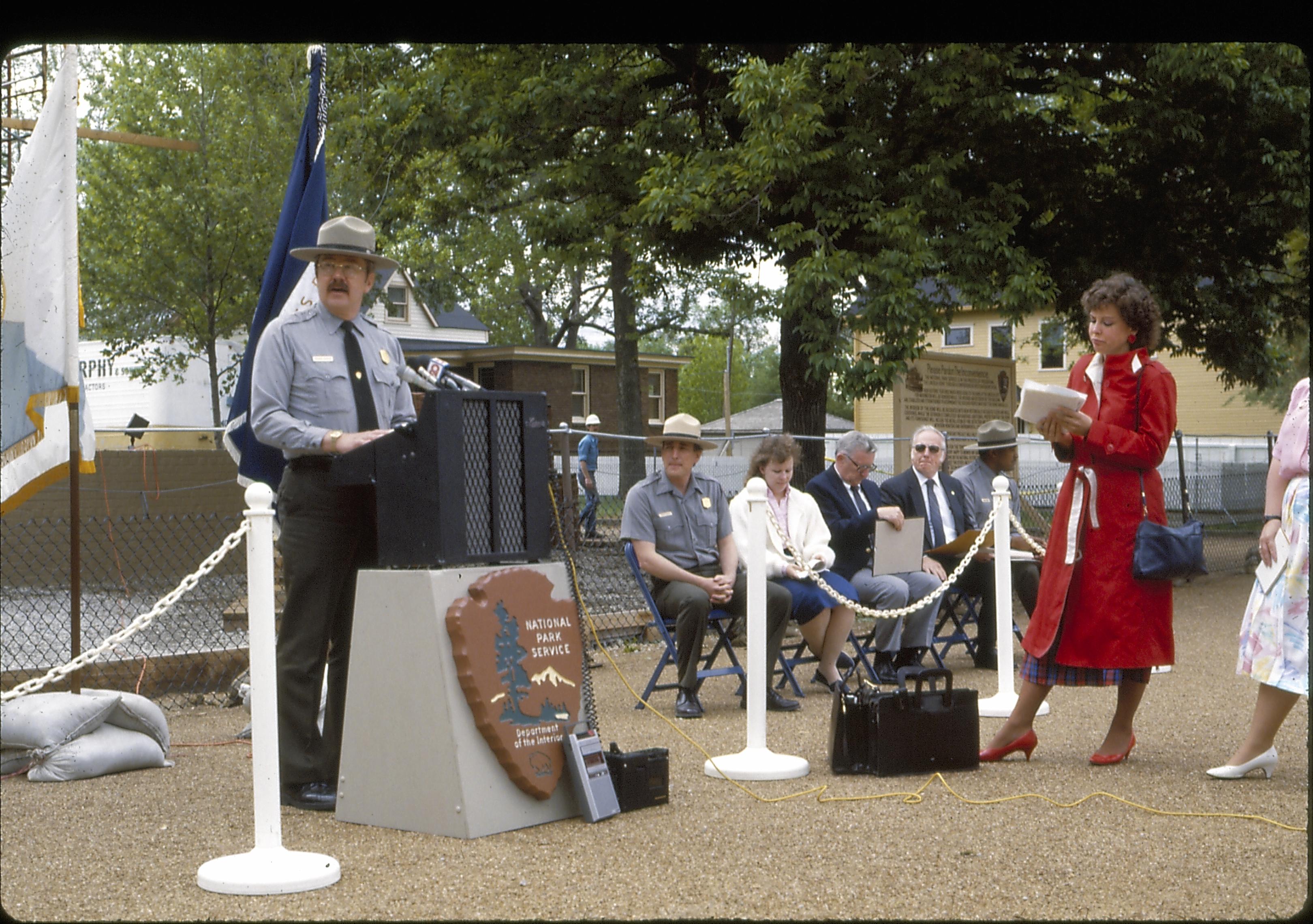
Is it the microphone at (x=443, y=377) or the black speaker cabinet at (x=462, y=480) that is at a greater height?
the microphone at (x=443, y=377)

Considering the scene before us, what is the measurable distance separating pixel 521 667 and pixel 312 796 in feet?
3.42

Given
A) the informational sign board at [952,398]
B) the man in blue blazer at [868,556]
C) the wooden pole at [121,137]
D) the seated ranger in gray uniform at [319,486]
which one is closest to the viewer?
the seated ranger in gray uniform at [319,486]

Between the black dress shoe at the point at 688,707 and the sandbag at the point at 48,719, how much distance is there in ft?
9.63

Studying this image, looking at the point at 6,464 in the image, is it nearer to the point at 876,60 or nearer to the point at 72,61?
the point at 72,61

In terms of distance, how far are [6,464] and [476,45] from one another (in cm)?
1005

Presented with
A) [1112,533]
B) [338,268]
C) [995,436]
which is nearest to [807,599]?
[1112,533]

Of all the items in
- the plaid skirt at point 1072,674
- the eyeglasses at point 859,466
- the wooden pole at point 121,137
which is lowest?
the plaid skirt at point 1072,674

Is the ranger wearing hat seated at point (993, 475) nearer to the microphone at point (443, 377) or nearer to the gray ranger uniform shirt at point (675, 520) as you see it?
the gray ranger uniform shirt at point (675, 520)

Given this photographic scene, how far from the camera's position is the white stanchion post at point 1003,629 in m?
7.29

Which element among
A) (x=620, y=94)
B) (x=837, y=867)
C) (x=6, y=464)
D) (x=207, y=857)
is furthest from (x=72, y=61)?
(x=620, y=94)

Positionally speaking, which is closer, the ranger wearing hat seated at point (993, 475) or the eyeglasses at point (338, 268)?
the eyeglasses at point (338, 268)

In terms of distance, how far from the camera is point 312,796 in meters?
5.11

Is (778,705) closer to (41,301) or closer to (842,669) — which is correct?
(842,669)

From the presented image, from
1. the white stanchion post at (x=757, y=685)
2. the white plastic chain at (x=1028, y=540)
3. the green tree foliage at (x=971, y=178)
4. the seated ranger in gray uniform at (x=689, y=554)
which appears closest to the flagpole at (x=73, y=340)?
the seated ranger in gray uniform at (x=689, y=554)
